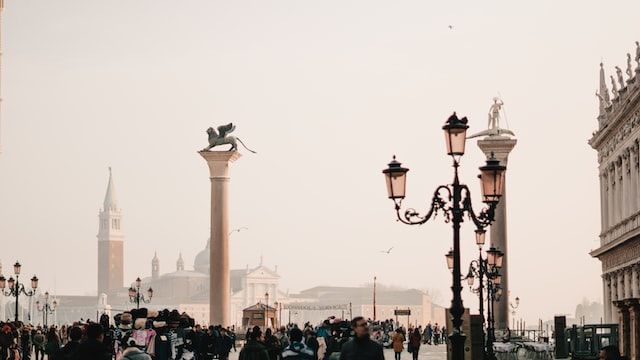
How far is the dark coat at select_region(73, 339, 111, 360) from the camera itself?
1431cm

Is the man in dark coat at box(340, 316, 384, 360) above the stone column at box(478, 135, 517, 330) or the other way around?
the other way around

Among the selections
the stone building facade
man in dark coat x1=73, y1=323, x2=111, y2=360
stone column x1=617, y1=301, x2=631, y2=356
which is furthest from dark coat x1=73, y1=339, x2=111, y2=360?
the stone building facade

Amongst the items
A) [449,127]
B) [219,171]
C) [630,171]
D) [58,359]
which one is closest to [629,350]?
[449,127]

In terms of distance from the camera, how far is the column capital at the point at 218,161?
61.7 m

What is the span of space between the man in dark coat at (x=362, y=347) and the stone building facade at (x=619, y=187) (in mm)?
36335

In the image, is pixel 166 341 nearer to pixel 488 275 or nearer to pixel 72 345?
pixel 72 345

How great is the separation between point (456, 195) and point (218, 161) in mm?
44094

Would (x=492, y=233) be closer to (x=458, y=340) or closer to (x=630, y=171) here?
(x=630, y=171)

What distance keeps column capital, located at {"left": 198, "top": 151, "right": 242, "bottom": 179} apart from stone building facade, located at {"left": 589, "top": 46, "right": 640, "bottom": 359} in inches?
609

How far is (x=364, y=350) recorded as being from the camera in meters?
14.1

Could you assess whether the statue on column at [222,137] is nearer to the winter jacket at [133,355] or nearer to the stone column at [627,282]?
the stone column at [627,282]

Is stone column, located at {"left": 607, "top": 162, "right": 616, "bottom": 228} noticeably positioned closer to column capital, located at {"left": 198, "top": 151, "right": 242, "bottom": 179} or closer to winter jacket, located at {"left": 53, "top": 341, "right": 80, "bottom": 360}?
column capital, located at {"left": 198, "top": 151, "right": 242, "bottom": 179}

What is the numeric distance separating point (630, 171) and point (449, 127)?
36961 millimetres

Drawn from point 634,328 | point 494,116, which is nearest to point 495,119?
point 494,116
